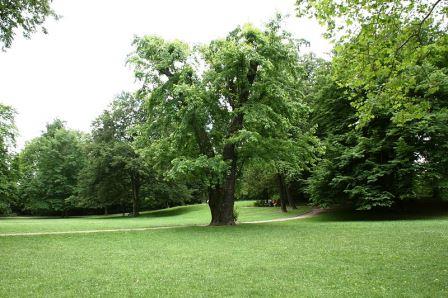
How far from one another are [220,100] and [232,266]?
14.1 meters

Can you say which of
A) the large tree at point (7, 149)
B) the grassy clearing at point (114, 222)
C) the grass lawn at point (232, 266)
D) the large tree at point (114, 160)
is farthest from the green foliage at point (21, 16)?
the large tree at point (114, 160)

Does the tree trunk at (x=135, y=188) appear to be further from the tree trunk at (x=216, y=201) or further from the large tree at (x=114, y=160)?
the tree trunk at (x=216, y=201)

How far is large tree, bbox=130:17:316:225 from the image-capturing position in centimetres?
2073

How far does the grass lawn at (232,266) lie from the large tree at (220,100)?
21.2ft

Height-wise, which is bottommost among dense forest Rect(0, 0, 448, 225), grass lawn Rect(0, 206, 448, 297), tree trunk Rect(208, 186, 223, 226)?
grass lawn Rect(0, 206, 448, 297)

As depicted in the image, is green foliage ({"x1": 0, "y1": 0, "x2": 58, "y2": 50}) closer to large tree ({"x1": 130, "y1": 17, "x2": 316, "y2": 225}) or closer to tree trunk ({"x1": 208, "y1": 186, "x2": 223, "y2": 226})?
large tree ({"x1": 130, "y1": 17, "x2": 316, "y2": 225})

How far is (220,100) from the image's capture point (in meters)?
23.1

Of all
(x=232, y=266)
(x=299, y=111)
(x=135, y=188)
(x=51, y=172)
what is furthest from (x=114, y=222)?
(x=51, y=172)

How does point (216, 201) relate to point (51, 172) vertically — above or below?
below

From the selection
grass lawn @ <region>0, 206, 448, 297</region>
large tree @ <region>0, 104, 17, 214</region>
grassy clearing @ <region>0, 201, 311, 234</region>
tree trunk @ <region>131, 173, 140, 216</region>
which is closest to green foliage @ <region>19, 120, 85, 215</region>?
tree trunk @ <region>131, 173, 140, 216</region>

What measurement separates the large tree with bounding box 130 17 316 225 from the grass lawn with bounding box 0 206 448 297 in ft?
21.2

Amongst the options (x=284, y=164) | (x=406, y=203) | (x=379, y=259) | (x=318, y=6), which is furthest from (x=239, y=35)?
(x=406, y=203)

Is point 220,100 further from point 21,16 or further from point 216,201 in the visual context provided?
point 21,16

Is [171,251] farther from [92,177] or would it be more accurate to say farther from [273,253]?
[92,177]
